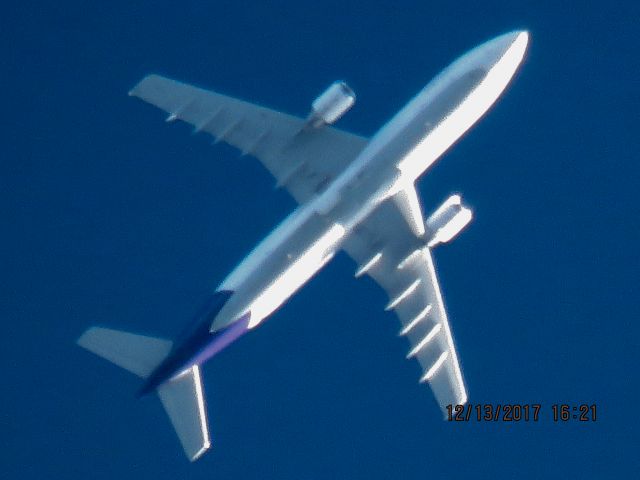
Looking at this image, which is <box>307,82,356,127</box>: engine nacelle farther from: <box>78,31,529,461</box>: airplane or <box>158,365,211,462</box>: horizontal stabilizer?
<box>158,365,211,462</box>: horizontal stabilizer

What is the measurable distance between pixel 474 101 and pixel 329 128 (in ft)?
22.7

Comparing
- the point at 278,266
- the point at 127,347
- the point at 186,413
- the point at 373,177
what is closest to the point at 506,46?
the point at 373,177

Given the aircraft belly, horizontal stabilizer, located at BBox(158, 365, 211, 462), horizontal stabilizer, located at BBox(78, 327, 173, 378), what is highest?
the aircraft belly

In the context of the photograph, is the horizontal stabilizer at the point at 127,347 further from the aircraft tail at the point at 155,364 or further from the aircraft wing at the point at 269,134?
the aircraft wing at the point at 269,134

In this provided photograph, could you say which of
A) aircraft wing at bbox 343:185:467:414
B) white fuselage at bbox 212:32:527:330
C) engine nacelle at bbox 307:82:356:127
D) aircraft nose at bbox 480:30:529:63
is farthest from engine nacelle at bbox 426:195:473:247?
aircraft nose at bbox 480:30:529:63

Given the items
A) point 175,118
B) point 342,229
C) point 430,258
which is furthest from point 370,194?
point 175,118

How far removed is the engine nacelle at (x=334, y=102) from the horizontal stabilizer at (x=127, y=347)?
12019 mm

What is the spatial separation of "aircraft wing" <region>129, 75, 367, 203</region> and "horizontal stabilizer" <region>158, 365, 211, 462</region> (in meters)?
9.88

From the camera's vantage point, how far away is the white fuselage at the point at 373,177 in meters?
48.5

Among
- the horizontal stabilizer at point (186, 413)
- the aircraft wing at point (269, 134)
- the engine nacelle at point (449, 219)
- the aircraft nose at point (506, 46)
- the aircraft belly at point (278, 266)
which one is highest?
the aircraft nose at point (506, 46)

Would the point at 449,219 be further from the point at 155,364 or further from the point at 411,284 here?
the point at 155,364

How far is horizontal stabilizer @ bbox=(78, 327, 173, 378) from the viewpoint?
48.9 metres

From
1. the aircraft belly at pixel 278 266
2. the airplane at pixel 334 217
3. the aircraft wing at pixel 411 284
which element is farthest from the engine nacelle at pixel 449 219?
the aircraft belly at pixel 278 266

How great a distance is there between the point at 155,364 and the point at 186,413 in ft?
8.18
